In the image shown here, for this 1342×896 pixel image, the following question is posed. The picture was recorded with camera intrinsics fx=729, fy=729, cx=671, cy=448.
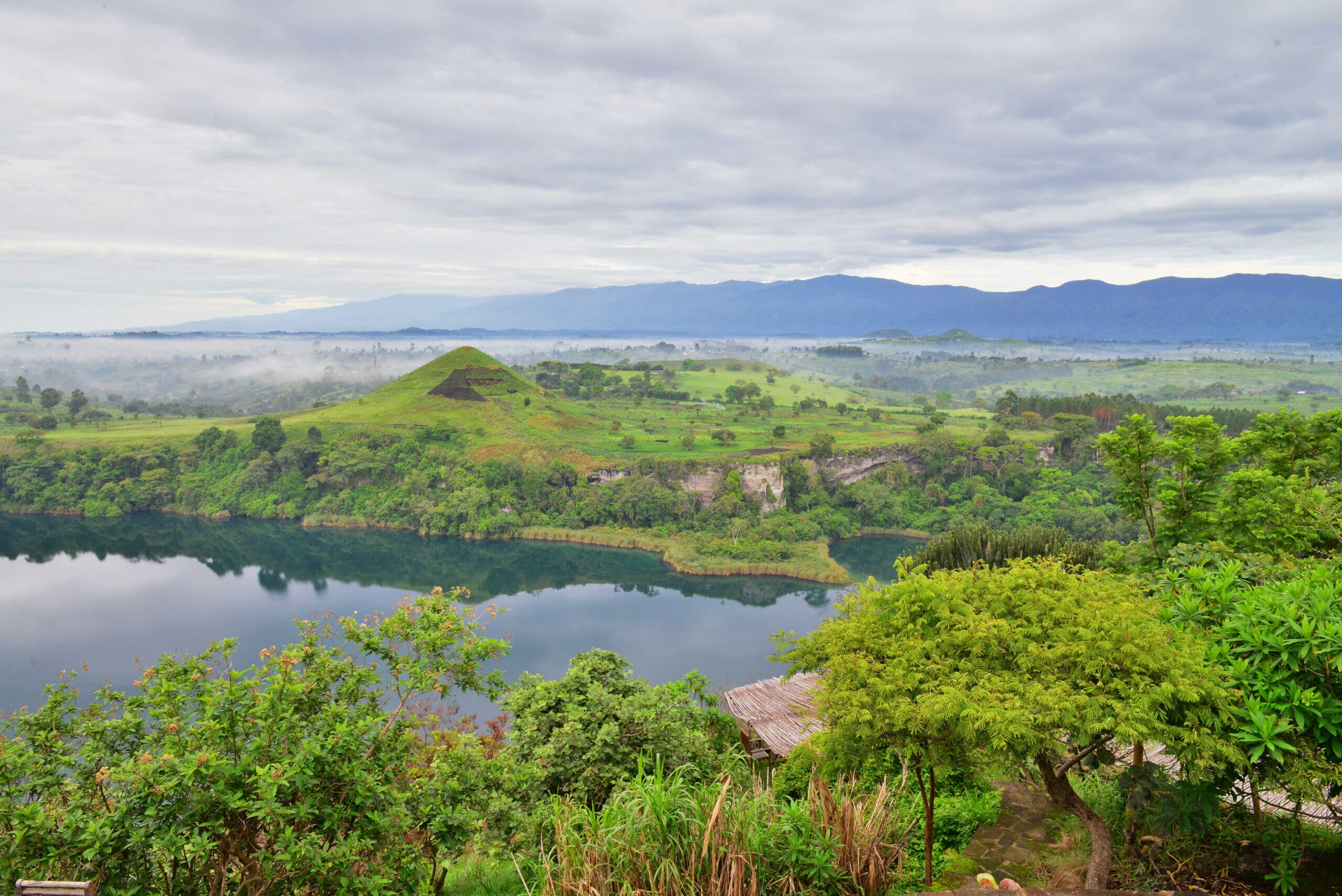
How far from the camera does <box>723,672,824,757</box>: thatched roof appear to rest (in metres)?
10.8

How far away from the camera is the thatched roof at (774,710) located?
35.5 ft

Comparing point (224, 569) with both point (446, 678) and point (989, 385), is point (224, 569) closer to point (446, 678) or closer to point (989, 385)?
point (446, 678)

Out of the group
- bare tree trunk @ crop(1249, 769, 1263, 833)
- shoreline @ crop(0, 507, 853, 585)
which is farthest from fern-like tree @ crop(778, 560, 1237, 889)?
shoreline @ crop(0, 507, 853, 585)

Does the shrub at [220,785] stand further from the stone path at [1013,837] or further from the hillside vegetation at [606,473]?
the hillside vegetation at [606,473]

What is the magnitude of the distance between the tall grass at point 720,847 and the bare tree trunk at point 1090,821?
1.19 metres

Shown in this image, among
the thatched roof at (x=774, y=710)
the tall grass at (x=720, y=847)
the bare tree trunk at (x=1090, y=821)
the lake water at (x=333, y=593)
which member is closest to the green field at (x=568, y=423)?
the lake water at (x=333, y=593)

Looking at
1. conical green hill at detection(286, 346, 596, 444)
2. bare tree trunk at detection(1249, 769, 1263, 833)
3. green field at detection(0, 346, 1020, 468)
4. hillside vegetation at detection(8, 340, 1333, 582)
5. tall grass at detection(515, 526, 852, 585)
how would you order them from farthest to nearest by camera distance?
conical green hill at detection(286, 346, 596, 444)
green field at detection(0, 346, 1020, 468)
hillside vegetation at detection(8, 340, 1333, 582)
tall grass at detection(515, 526, 852, 585)
bare tree trunk at detection(1249, 769, 1263, 833)

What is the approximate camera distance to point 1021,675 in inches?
179

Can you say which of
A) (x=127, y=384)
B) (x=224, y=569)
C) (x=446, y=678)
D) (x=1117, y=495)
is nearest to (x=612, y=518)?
(x=224, y=569)

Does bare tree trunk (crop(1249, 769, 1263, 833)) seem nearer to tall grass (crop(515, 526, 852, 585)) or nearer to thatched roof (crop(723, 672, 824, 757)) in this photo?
thatched roof (crop(723, 672, 824, 757))

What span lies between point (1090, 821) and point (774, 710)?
26.0 ft

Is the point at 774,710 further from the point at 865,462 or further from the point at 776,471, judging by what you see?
the point at 865,462

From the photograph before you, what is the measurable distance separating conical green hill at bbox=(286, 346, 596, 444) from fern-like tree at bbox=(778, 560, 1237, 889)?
162 feet

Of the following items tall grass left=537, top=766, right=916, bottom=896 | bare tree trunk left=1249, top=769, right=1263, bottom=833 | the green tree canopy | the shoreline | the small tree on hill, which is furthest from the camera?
the small tree on hill
